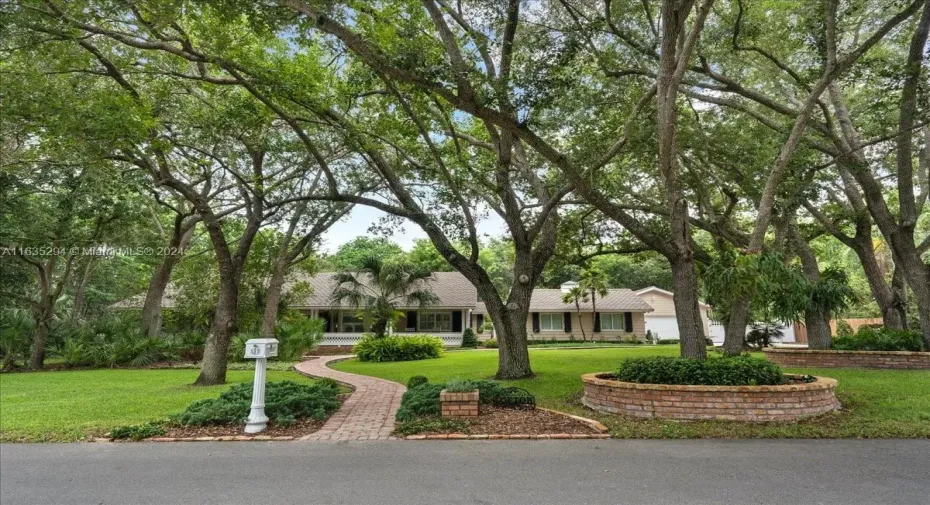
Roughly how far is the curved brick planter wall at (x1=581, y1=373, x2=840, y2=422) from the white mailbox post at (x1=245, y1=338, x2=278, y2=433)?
4846 millimetres

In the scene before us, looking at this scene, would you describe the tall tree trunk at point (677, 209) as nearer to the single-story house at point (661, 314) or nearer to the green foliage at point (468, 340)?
the green foliage at point (468, 340)

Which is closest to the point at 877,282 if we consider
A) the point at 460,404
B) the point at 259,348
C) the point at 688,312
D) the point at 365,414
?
the point at 688,312

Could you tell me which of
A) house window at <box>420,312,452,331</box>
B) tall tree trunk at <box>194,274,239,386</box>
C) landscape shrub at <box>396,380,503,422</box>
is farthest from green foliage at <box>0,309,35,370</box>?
house window at <box>420,312,452,331</box>

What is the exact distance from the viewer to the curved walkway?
6094mm

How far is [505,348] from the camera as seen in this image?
35.7ft

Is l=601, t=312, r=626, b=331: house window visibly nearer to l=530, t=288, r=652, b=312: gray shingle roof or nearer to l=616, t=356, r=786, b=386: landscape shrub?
l=530, t=288, r=652, b=312: gray shingle roof

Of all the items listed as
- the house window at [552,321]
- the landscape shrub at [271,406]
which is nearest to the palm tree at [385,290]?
the landscape shrub at [271,406]

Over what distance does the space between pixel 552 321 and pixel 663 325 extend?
7.44m

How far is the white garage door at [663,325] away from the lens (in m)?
31.4

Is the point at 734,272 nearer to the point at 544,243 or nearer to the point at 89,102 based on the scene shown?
the point at 544,243

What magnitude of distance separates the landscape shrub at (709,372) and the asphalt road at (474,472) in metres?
1.18

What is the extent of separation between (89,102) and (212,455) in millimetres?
7031

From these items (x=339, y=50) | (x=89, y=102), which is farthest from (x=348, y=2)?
(x=89, y=102)

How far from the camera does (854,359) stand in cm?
1138
